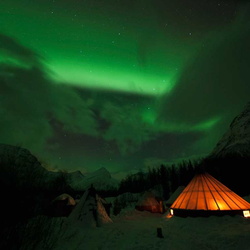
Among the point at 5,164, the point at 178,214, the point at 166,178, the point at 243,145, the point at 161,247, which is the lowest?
the point at 161,247

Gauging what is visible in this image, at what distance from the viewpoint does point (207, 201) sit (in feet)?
56.3

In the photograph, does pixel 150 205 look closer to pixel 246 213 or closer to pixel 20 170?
pixel 246 213

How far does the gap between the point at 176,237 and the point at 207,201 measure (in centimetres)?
623

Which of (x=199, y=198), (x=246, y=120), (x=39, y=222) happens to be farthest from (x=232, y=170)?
(x=246, y=120)

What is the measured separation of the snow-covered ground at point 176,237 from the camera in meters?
10.5

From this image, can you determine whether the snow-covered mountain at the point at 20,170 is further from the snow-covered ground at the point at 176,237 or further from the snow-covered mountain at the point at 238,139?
the snow-covered mountain at the point at 238,139

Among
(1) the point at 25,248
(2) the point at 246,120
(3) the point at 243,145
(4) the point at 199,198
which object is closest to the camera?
(1) the point at 25,248

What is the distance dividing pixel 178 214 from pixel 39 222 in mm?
16457

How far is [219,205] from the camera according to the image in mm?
16422

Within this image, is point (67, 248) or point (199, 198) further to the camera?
point (199, 198)

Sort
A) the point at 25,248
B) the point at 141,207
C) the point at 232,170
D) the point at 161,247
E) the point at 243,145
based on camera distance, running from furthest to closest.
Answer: the point at 243,145 < the point at 232,170 < the point at 141,207 < the point at 161,247 < the point at 25,248

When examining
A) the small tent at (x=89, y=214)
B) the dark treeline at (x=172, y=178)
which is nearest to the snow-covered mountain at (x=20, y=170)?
the small tent at (x=89, y=214)

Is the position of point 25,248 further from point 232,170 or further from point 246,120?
point 246,120

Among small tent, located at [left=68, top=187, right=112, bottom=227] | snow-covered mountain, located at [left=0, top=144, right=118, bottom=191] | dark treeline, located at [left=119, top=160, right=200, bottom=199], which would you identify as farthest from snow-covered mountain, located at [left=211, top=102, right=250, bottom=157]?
snow-covered mountain, located at [left=0, top=144, right=118, bottom=191]
